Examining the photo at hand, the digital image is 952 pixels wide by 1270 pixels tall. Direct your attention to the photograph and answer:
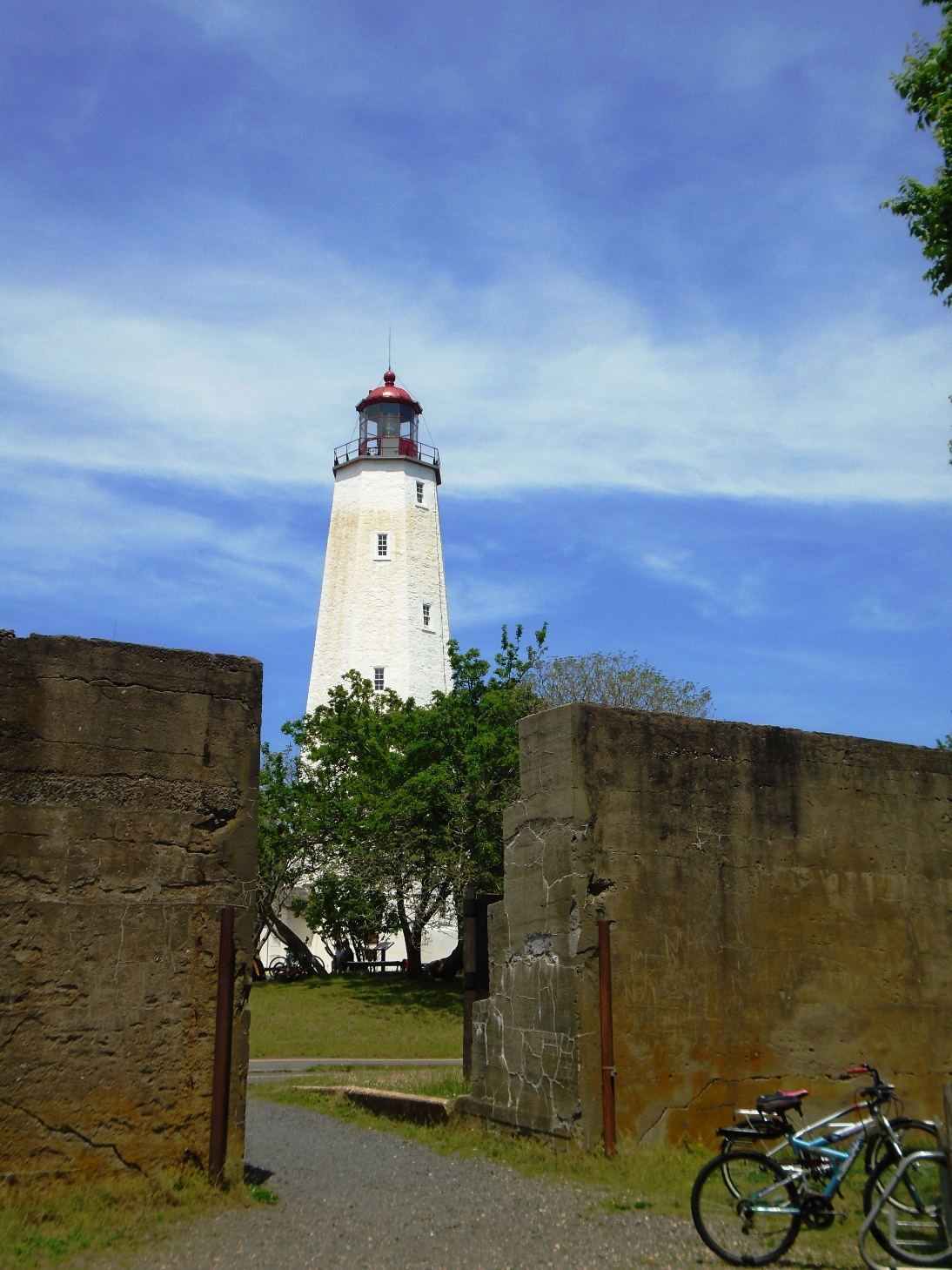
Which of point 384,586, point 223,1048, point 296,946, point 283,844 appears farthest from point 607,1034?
point 384,586

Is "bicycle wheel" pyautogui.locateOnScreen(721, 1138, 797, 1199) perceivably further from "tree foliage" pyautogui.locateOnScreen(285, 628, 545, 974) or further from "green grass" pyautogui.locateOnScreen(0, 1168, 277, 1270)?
"tree foliage" pyautogui.locateOnScreen(285, 628, 545, 974)

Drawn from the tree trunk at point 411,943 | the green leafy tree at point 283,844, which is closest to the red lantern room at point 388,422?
the green leafy tree at point 283,844

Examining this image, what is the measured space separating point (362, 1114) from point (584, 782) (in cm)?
492

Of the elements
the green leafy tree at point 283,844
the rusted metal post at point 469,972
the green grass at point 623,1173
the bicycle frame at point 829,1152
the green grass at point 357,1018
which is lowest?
the green grass at point 357,1018

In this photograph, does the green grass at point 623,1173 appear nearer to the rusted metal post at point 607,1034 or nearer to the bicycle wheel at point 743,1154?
the rusted metal post at point 607,1034

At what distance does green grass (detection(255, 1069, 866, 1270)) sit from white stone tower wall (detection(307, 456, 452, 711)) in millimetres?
28345

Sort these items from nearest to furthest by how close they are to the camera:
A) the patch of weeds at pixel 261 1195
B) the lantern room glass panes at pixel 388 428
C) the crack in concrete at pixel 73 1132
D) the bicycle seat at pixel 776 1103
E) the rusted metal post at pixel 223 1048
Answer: the bicycle seat at pixel 776 1103 < the crack in concrete at pixel 73 1132 < the rusted metal post at pixel 223 1048 < the patch of weeds at pixel 261 1195 < the lantern room glass panes at pixel 388 428

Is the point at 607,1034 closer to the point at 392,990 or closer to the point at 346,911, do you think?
the point at 392,990

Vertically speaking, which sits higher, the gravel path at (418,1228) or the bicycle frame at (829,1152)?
the bicycle frame at (829,1152)

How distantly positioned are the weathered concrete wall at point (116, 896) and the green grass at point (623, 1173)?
2399mm

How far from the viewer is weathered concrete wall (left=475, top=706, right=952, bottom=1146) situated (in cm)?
943

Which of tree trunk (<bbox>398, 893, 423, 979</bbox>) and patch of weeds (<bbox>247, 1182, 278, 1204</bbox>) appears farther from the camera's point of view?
tree trunk (<bbox>398, 893, 423, 979</bbox>)

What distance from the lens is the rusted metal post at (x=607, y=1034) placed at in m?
9.03

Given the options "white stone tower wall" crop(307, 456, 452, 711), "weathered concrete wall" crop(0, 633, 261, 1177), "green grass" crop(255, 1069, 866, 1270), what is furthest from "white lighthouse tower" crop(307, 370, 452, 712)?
"weathered concrete wall" crop(0, 633, 261, 1177)
